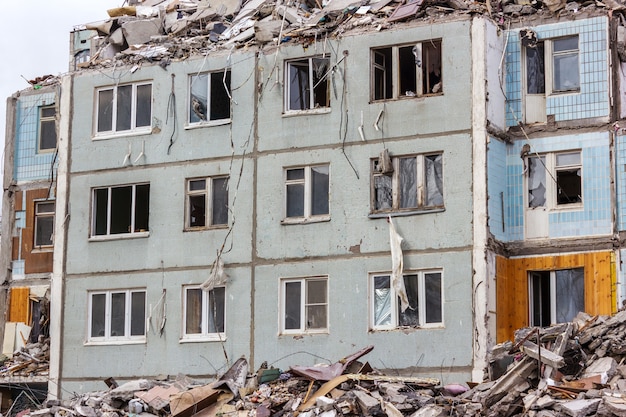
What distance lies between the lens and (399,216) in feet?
102

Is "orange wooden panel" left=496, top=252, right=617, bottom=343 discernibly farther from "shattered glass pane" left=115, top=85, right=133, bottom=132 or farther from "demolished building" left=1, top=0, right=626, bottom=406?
"shattered glass pane" left=115, top=85, right=133, bottom=132

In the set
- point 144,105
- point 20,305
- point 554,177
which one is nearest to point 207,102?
point 144,105

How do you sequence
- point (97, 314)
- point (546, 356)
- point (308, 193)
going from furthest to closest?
point (97, 314) < point (308, 193) < point (546, 356)

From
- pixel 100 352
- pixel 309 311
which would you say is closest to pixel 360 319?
pixel 309 311

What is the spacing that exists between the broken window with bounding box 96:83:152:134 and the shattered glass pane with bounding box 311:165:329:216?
5.11 metres

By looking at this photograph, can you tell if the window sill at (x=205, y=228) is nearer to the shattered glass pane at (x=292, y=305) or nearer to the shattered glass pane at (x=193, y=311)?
the shattered glass pane at (x=193, y=311)

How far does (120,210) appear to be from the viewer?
35094mm

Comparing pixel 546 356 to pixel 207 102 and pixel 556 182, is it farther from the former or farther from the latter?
pixel 207 102

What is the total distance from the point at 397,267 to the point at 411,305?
3.01 feet

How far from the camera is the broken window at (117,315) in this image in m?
34.2

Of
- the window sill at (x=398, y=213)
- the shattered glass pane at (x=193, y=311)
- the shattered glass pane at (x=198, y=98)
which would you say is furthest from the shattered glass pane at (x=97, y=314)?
the window sill at (x=398, y=213)

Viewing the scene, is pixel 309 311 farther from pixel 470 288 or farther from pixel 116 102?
pixel 116 102

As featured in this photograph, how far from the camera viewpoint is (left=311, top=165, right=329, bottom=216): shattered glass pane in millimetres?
32375

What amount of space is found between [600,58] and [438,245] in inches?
222
